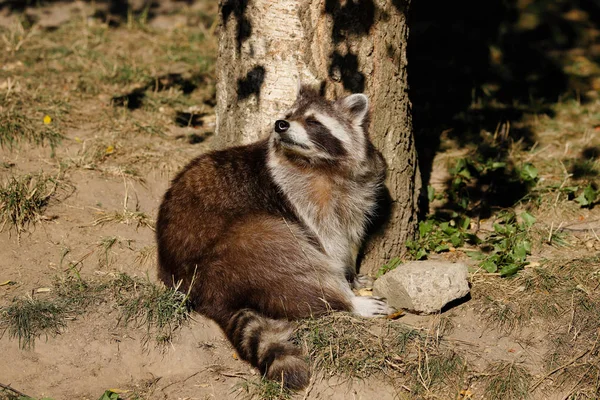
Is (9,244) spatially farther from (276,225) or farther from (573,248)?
(573,248)

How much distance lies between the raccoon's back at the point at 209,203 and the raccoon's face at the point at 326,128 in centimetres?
24

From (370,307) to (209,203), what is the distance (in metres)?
1.17

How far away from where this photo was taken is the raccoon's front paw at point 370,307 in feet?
14.0

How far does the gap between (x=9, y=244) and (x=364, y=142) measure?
2397 mm

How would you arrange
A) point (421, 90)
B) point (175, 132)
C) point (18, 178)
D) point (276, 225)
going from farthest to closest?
point (421, 90), point (175, 132), point (18, 178), point (276, 225)

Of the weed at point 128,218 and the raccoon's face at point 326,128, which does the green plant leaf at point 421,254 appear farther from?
the weed at point 128,218

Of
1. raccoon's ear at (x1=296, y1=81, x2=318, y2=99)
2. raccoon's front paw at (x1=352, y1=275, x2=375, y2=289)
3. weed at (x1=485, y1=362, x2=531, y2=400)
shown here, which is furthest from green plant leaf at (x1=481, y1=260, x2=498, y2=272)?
raccoon's ear at (x1=296, y1=81, x2=318, y2=99)

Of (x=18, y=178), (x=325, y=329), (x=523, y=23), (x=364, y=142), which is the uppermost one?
(x=523, y=23)

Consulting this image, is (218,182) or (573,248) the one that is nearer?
(218,182)

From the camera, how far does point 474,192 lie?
5.49 metres

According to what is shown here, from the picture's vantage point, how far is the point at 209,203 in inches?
167

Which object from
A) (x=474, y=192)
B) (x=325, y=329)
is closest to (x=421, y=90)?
(x=474, y=192)

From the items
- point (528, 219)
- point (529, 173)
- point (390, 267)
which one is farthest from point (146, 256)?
point (529, 173)

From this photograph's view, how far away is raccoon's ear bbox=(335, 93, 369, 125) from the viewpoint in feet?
14.0
